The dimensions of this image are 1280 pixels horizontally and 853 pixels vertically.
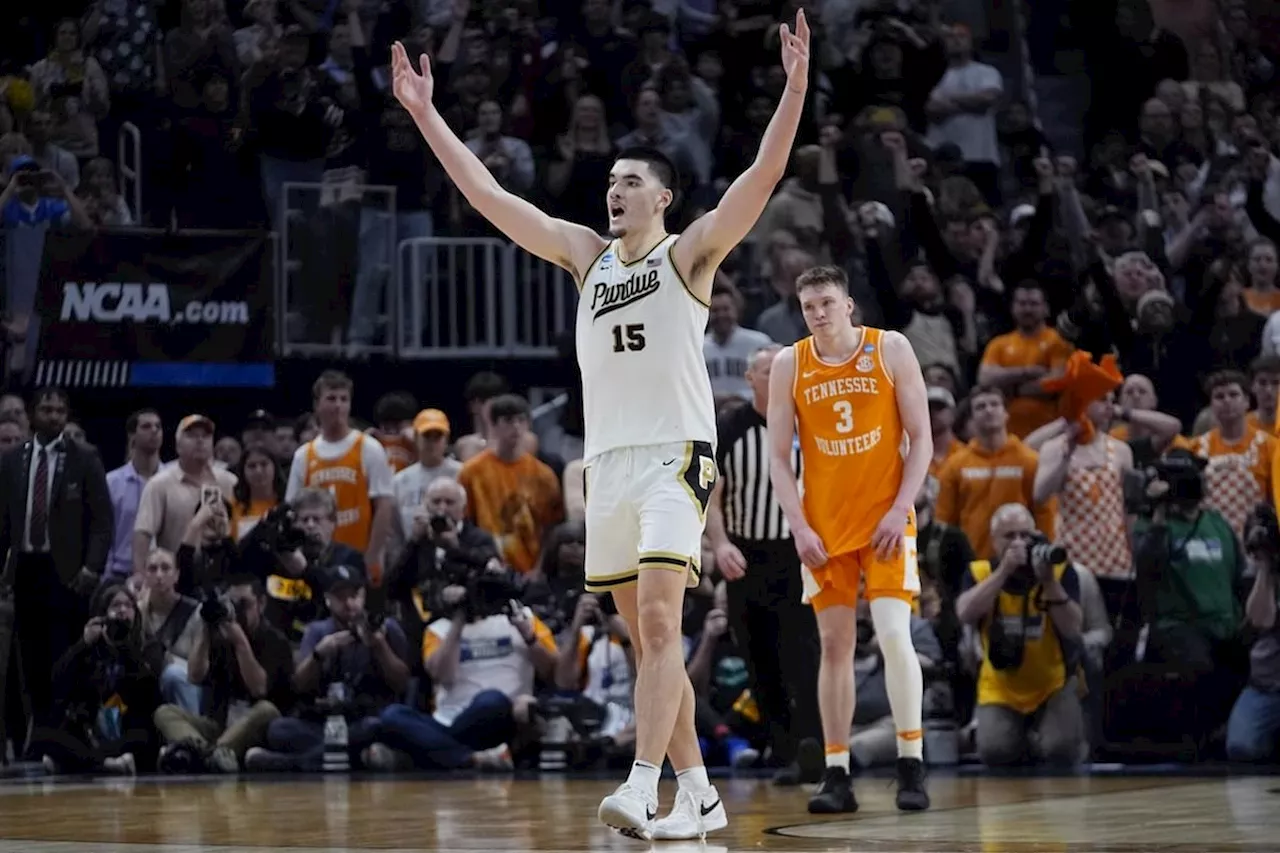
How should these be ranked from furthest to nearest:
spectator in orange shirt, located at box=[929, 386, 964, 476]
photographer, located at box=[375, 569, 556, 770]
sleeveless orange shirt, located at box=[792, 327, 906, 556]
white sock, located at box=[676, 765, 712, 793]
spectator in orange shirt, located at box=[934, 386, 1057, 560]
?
1. spectator in orange shirt, located at box=[929, 386, 964, 476]
2. spectator in orange shirt, located at box=[934, 386, 1057, 560]
3. photographer, located at box=[375, 569, 556, 770]
4. sleeveless orange shirt, located at box=[792, 327, 906, 556]
5. white sock, located at box=[676, 765, 712, 793]

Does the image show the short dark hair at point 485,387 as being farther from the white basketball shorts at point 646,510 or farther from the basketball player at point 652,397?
the white basketball shorts at point 646,510

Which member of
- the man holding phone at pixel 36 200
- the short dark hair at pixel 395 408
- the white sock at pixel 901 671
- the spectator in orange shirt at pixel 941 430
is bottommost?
the white sock at pixel 901 671

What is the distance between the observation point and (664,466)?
679 centimetres

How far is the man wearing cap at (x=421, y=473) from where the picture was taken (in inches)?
514

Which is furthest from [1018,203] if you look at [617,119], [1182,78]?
[617,119]

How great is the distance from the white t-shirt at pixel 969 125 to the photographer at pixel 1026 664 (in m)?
6.33

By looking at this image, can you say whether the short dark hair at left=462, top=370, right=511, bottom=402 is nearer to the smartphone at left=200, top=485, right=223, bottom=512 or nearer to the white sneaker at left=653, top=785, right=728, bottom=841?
the smartphone at left=200, top=485, right=223, bottom=512

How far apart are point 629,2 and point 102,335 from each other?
5538mm

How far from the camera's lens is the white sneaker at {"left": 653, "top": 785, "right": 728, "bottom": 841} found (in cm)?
681

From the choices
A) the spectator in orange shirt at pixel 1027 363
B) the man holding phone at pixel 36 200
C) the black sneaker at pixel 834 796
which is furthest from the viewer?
the man holding phone at pixel 36 200

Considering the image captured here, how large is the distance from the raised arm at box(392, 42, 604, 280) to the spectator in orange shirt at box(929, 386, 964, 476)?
5.70 m

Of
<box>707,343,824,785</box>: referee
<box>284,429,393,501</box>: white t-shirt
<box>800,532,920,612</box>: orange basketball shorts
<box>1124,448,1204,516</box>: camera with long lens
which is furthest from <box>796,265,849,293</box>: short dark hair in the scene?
<box>284,429,393,501</box>: white t-shirt

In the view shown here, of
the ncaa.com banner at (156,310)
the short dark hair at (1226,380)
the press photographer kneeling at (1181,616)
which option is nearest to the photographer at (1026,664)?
the press photographer kneeling at (1181,616)

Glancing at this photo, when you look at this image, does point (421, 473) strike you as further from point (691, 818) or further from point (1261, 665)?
point (691, 818)
